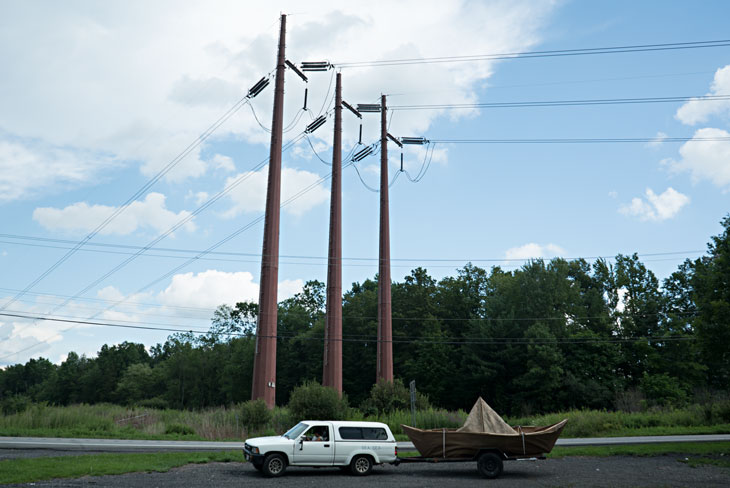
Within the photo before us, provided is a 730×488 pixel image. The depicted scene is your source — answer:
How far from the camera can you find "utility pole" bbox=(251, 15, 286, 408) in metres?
34.5

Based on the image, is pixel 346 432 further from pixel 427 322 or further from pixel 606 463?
pixel 427 322

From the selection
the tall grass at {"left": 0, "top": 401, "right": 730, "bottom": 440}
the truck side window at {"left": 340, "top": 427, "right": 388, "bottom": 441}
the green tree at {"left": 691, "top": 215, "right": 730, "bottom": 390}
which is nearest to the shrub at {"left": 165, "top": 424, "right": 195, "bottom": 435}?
the tall grass at {"left": 0, "top": 401, "right": 730, "bottom": 440}

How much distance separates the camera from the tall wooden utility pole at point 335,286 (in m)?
40.8

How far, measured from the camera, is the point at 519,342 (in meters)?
57.1

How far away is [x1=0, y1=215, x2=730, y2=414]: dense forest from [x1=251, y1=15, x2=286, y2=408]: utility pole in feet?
48.6

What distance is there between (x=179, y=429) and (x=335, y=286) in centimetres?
1565

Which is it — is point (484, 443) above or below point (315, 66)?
below

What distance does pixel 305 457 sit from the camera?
1702cm

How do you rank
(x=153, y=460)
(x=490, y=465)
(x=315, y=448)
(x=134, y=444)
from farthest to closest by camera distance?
(x=134, y=444), (x=153, y=460), (x=315, y=448), (x=490, y=465)

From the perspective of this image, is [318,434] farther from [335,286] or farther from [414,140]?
[414,140]

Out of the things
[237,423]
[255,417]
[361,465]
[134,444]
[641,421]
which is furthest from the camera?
[641,421]

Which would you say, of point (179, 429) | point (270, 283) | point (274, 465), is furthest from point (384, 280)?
point (274, 465)

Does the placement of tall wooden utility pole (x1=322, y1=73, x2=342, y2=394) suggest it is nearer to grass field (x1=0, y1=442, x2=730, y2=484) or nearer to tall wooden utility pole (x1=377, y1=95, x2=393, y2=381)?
tall wooden utility pole (x1=377, y1=95, x2=393, y2=381)

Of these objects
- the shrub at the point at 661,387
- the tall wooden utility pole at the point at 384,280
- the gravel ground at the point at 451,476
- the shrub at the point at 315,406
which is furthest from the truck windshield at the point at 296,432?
the shrub at the point at 661,387
